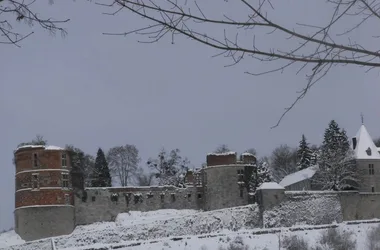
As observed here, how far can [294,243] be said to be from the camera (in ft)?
112

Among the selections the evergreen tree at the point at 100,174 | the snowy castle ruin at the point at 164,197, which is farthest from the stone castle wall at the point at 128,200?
the evergreen tree at the point at 100,174

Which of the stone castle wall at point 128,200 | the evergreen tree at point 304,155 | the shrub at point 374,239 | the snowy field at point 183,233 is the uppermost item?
the evergreen tree at point 304,155

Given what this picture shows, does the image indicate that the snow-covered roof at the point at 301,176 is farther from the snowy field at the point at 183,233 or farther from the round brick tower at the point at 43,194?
the round brick tower at the point at 43,194

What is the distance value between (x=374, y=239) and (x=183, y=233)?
974 cm

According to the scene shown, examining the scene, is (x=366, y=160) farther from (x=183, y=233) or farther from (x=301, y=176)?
(x=301, y=176)

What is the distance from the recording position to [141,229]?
38750 mm

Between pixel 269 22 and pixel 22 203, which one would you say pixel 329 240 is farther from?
pixel 269 22

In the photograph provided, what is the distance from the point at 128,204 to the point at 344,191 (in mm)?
12349

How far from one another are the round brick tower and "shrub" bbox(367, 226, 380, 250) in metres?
15.4

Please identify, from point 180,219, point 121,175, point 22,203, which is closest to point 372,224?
point 180,219

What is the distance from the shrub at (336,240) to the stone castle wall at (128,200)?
9310mm


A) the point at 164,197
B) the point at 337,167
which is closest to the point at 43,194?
the point at 164,197

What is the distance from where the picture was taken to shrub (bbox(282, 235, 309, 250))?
3353 cm

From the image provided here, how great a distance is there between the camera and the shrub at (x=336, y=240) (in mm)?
34094
